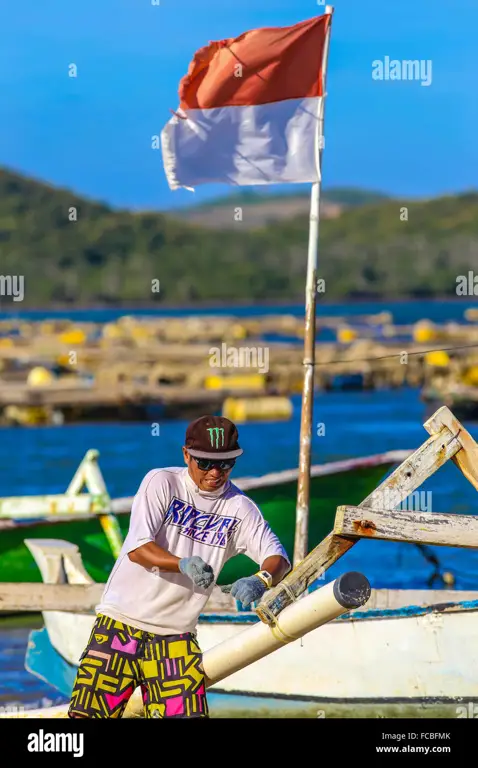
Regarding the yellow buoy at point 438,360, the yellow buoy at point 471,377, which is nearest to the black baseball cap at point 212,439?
the yellow buoy at point 471,377

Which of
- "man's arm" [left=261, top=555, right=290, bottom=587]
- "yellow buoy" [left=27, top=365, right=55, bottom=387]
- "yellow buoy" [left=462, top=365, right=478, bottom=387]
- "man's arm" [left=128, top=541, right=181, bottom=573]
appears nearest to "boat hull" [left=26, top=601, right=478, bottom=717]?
"man's arm" [left=261, top=555, right=290, bottom=587]

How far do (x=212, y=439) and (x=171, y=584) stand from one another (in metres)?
0.77

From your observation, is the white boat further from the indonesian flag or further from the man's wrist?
the man's wrist

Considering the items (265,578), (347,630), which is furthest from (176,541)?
(347,630)

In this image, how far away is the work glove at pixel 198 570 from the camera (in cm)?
716

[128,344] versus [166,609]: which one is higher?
[128,344]

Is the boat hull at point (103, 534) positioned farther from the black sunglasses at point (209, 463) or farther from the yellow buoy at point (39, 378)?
the yellow buoy at point (39, 378)

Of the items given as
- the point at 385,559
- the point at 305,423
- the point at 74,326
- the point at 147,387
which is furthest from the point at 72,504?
the point at 74,326

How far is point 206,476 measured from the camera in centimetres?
747

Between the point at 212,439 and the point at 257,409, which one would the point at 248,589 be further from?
the point at 257,409

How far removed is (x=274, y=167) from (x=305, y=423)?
2.32 metres
